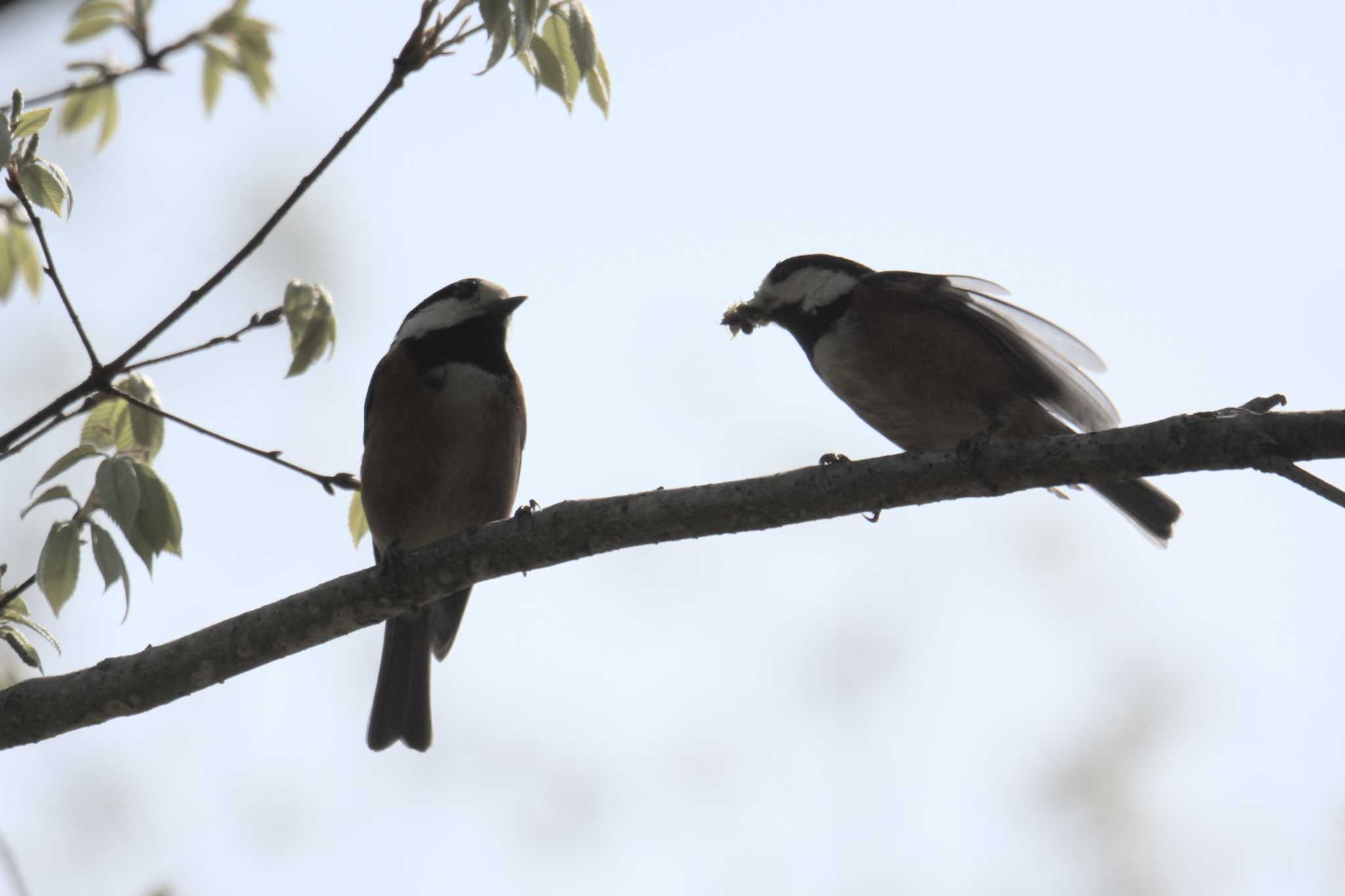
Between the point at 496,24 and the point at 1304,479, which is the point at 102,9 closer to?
the point at 496,24

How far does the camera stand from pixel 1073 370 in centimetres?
491

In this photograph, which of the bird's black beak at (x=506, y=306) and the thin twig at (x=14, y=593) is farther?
the bird's black beak at (x=506, y=306)

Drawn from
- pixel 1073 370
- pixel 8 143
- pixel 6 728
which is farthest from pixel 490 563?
pixel 1073 370

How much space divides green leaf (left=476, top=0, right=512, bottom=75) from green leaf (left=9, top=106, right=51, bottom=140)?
1225mm

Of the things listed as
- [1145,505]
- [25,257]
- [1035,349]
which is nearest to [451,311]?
[25,257]

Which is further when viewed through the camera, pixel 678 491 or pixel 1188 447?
pixel 678 491

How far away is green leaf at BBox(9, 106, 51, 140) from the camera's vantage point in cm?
318

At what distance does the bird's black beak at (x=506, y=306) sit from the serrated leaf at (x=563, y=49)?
2.35 m

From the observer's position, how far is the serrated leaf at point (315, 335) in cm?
337

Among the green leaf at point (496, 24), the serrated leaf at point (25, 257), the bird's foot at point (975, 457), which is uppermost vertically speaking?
the serrated leaf at point (25, 257)

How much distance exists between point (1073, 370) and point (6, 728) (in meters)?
3.83

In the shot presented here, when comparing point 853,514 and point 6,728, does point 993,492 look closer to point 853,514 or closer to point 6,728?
point 853,514

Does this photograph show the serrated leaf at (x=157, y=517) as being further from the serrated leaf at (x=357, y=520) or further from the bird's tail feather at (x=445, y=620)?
the bird's tail feather at (x=445, y=620)

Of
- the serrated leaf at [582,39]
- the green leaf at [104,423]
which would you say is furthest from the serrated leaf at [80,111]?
the serrated leaf at [582,39]
